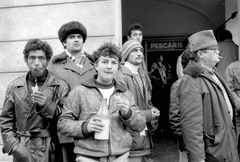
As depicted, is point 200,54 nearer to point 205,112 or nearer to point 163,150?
point 205,112

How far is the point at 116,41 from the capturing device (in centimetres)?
517

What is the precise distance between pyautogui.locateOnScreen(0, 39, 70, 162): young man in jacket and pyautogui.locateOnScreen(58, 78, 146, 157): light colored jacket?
36cm

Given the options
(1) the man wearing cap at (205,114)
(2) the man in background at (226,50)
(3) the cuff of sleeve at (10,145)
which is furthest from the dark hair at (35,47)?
(2) the man in background at (226,50)

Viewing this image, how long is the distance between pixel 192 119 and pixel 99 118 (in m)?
1.16

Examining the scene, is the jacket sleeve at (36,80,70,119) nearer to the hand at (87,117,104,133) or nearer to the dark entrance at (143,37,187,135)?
the hand at (87,117,104,133)

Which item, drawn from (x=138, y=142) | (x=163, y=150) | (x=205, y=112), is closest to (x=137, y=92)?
(x=138, y=142)

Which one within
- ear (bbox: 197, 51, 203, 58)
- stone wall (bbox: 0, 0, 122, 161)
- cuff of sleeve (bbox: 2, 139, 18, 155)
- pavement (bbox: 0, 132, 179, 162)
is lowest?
pavement (bbox: 0, 132, 179, 162)

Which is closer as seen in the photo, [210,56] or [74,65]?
[210,56]

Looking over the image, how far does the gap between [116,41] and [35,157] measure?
111 inches

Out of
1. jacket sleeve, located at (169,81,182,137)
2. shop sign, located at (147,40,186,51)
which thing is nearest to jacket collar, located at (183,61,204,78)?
jacket sleeve, located at (169,81,182,137)

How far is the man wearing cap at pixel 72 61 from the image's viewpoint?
3.52m

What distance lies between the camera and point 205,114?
10.2ft

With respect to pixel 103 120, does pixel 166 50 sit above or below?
above

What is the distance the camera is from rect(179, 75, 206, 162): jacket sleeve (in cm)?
296
